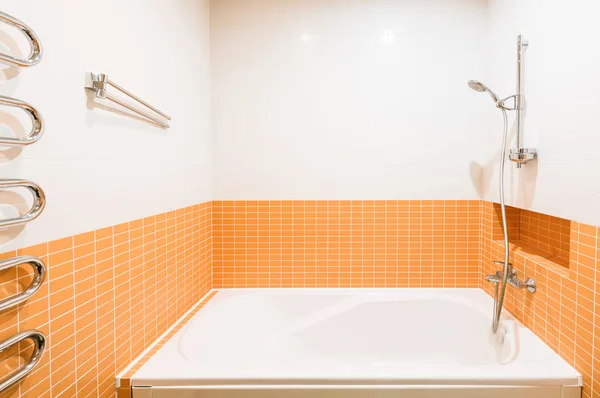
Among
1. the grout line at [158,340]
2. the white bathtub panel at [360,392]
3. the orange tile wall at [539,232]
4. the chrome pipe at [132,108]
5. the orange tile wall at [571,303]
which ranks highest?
the chrome pipe at [132,108]

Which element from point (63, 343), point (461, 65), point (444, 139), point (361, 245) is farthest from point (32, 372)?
point (461, 65)

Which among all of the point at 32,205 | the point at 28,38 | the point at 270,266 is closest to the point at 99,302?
the point at 32,205

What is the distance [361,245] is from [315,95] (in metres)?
0.91

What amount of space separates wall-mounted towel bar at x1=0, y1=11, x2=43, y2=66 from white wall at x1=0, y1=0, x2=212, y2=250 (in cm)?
8

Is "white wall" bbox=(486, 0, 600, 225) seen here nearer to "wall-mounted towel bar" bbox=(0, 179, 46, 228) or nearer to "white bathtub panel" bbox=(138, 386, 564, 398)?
"white bathtub panel" bbox=(138, 386, 564, 398)


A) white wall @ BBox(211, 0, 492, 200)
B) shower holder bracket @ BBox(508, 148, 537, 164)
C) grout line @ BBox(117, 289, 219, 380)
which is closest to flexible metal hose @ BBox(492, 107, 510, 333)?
shower holder bracket @ BBox(508, 148, 537, 164)

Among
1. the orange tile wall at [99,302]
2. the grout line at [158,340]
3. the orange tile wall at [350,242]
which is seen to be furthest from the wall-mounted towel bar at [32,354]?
the orange tile wall at [350,242]

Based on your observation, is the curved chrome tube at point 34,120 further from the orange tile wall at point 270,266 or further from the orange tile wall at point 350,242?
the orange tile wall at point 350,242

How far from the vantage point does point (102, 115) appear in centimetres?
125

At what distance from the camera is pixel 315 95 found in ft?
7.67

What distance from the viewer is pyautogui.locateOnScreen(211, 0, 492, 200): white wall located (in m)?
2.31

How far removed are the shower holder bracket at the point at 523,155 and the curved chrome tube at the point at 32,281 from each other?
5.65 feet

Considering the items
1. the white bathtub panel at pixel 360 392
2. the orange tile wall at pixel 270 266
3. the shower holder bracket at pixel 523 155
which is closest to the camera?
the orange tile wall at pixel 270 266

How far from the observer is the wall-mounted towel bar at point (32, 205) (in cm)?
79
